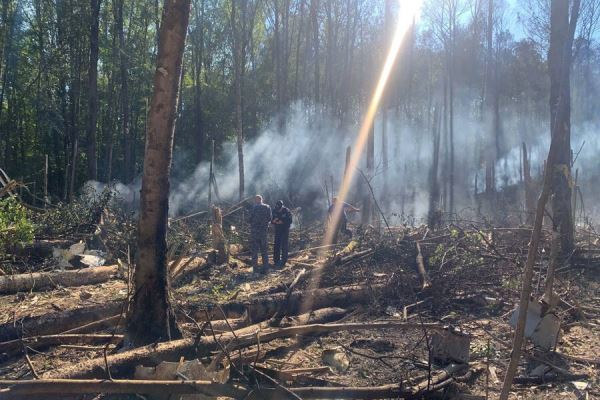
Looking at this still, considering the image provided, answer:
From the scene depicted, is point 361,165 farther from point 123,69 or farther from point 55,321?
point 55,321

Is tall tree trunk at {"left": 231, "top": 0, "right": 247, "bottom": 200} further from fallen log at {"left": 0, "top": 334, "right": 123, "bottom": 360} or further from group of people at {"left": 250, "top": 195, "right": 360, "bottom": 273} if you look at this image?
fallen log at {"left": 0, "top": 334, "right": 123, "bottom": 360}

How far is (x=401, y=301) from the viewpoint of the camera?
24.3 feet

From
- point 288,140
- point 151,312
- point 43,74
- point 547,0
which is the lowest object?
point 151,312

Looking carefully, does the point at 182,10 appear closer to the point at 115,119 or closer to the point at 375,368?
the point at 375,368

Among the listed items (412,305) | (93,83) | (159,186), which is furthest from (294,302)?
(93,83)

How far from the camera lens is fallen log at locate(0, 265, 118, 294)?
795 centimetres

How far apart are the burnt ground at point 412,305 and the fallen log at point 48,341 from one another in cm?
9

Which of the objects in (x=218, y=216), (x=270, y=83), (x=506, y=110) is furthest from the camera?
(x=506, y=110)

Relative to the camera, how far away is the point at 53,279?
328 inches

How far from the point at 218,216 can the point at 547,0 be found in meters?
26.2

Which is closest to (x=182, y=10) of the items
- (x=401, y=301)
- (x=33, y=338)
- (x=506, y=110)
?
(x=33, y=338)

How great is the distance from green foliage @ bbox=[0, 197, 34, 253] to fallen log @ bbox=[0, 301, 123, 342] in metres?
3.51

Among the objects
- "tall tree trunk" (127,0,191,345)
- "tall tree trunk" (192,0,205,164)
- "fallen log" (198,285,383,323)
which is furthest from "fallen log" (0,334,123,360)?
"tall tree trunk" (192,0,205,164)

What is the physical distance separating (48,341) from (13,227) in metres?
4.18
